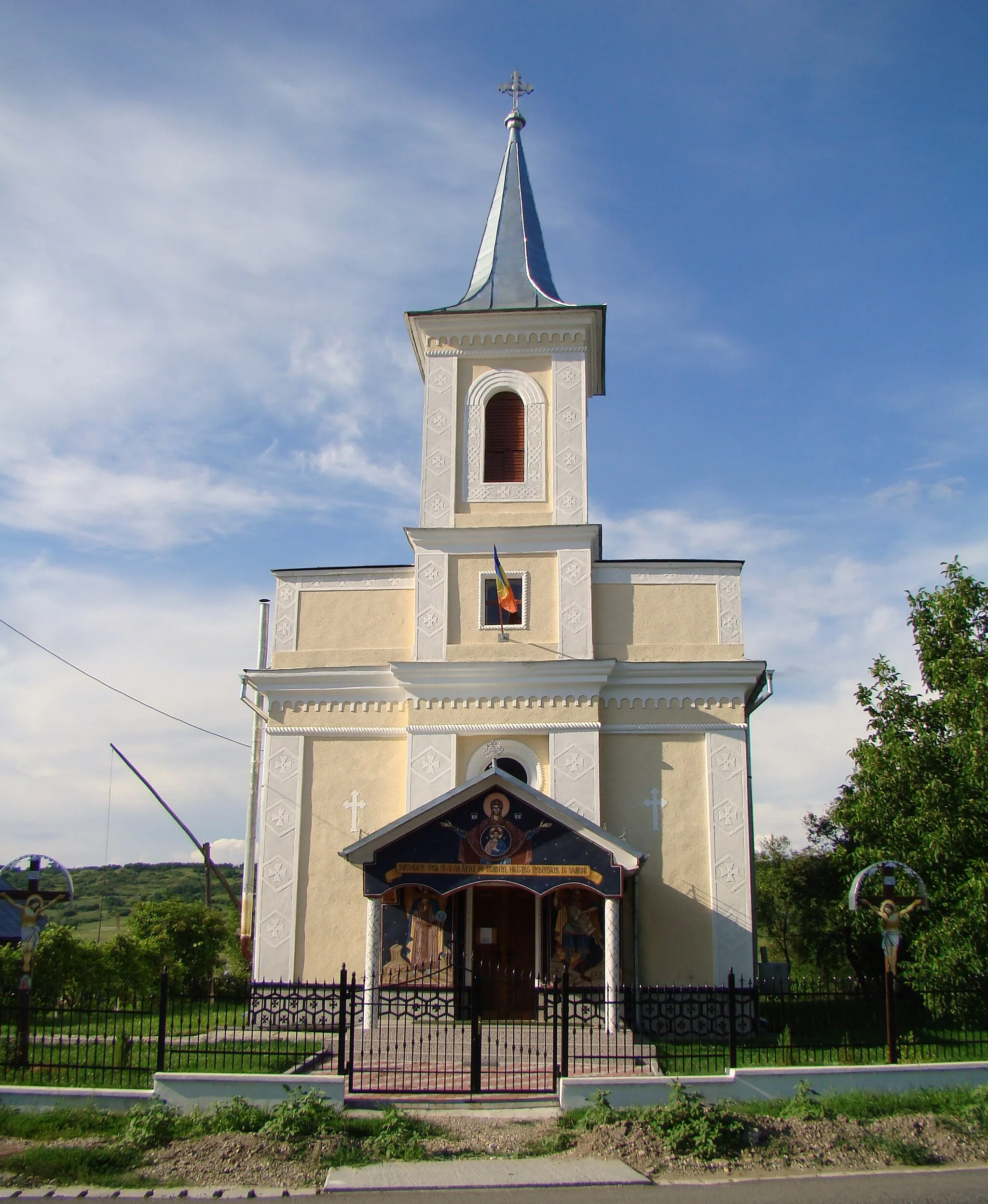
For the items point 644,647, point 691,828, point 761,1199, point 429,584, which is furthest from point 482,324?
point 761,1199

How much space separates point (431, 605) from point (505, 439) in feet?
13.0

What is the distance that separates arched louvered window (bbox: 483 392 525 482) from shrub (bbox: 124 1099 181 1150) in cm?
1316

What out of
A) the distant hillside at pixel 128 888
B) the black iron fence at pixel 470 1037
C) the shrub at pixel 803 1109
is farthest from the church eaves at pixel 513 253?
the distant hillside at pixel 128 888

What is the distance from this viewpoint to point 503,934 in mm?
17594

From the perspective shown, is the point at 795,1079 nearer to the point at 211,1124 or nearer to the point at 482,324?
the point at 211,1124

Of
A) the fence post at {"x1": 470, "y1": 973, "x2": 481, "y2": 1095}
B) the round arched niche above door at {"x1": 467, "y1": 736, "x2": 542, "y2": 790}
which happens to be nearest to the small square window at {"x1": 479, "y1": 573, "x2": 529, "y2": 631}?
the round arched niche above door at {"x1": 467, "y1": 736, "x2": 542, "y2": 790}

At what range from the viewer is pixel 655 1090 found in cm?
1132

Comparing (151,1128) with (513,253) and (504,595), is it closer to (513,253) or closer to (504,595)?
(504,595)

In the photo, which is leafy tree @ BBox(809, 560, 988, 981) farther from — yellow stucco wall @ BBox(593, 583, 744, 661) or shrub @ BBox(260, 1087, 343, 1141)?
shrub @ BBox(260, 1087, 343, 1141)

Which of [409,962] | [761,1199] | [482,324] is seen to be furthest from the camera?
[482,324]

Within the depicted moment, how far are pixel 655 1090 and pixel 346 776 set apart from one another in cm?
912

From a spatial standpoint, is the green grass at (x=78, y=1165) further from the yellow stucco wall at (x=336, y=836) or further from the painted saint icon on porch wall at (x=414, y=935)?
the yellow stucco wall at (x=336, y=836)

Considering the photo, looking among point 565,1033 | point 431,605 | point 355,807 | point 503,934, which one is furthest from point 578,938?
point 431,605

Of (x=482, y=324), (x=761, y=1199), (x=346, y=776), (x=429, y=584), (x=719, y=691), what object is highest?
(x=482, y=324)
